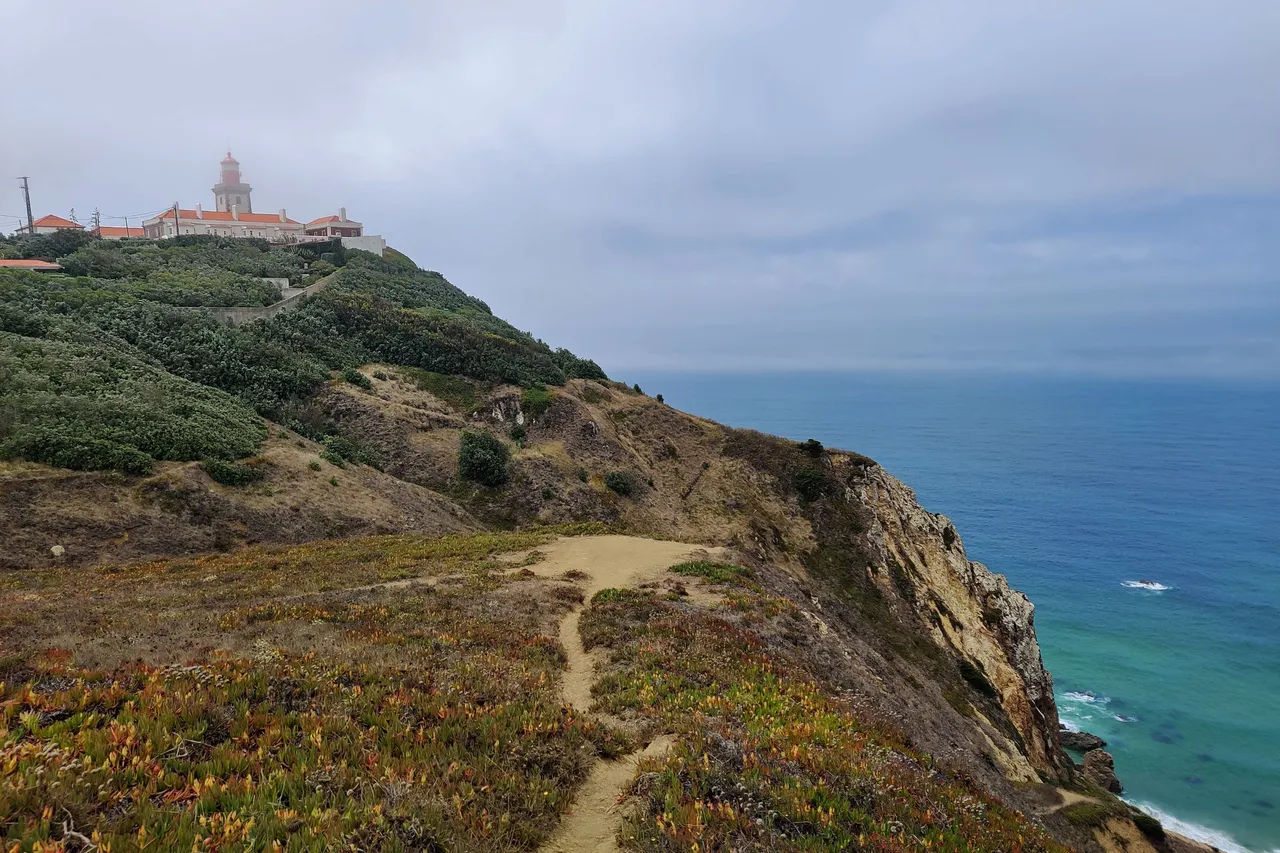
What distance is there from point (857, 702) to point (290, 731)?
12262mm

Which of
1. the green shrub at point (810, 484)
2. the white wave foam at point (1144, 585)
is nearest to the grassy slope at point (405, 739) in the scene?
the green shrub at point (810, 484)

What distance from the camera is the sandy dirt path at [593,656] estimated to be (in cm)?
703

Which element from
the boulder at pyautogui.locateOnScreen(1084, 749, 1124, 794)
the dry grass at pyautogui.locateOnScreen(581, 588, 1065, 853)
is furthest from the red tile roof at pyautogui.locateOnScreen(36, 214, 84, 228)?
the boulder at pyautogui.locateOnScreen(1084, 749, 1124, 794)

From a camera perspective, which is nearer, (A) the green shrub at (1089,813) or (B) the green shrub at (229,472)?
(A) the green shrub at (1089,813)

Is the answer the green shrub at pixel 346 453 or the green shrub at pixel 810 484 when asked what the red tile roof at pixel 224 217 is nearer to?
the green shrub at pixel 346 453

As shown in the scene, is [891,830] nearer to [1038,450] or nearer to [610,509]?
[610,509]

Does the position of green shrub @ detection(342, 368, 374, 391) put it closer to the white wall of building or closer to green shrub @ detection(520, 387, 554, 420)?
green shrub @ detection(520, 387, 554, 420)

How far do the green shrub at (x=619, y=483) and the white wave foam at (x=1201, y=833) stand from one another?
40.1 m

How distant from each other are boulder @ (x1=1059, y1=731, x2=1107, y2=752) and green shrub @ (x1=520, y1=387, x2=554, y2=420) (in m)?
49.2

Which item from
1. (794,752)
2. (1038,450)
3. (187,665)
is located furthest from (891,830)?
(1038,450)

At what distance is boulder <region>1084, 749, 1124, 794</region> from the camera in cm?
4032

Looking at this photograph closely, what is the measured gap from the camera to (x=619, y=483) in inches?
1763

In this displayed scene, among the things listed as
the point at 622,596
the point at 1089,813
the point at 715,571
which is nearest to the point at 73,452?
the point at 622,596

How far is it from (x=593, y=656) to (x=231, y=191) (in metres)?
136
